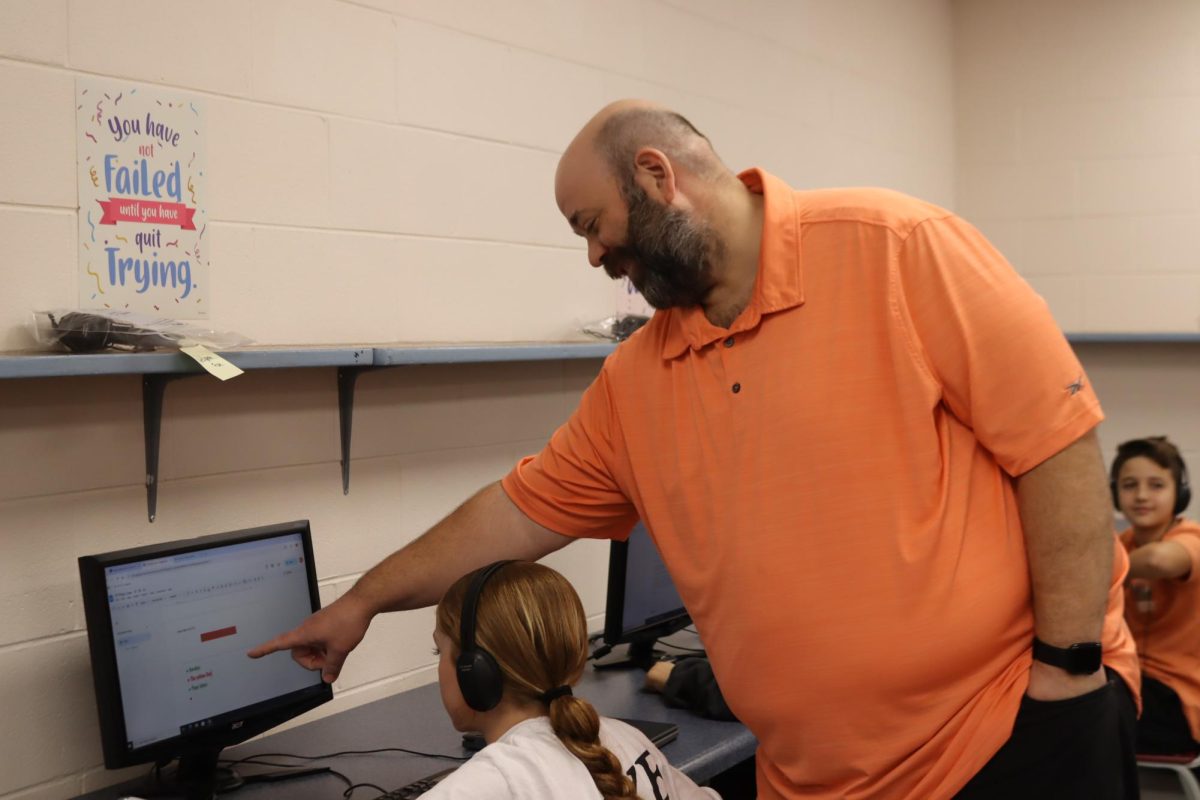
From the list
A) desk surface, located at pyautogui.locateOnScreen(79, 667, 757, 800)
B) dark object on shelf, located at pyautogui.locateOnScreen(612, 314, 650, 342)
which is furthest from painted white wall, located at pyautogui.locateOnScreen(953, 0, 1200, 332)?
desk surface, located at pyautogui.locateOnScreen(79, 667, 757, 800)

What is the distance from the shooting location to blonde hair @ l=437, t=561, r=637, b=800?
148 centimetres

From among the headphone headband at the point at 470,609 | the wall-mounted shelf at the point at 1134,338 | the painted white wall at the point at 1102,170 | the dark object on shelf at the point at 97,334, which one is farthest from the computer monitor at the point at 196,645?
the painted white wall at the point at 1102,170

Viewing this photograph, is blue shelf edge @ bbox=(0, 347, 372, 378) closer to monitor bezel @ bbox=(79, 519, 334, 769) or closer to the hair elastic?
monitor bezel @ bbox=(79, 519, 334, 769)

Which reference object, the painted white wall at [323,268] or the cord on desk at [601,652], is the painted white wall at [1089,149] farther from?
the cord on desk at [601,652]

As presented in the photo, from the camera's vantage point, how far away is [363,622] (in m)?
1.82

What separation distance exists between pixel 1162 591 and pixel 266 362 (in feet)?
8.26

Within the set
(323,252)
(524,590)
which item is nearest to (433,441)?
(323,252)

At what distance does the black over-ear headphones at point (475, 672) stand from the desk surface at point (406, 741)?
46cm

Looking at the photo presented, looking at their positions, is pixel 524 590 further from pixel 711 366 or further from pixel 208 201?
pixel 208 201

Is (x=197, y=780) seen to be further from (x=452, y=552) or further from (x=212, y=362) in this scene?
(x=212, y=362)

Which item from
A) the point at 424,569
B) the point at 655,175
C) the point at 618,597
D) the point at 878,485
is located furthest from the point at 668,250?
the point at 618,597

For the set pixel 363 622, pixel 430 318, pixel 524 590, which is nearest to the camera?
pixel 524 590

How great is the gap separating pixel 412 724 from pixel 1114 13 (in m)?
3.85

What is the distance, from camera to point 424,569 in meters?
1.81
